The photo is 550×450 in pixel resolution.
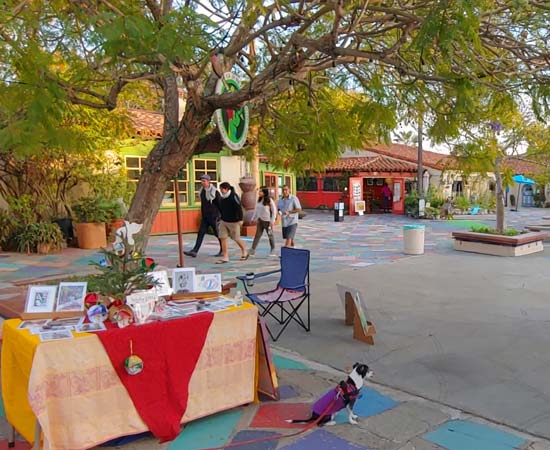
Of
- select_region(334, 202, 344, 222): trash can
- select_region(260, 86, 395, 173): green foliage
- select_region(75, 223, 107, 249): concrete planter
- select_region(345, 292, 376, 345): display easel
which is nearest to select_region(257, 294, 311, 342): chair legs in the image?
select_region(345, 292, 376, 345): display easel

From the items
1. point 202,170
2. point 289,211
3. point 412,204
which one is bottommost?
point 412,204

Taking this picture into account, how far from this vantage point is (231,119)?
5598 mm

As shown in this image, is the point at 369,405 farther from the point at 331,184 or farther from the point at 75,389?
the point at 331,184

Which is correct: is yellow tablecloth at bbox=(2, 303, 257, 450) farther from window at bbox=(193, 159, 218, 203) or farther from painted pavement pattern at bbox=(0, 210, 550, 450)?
window at bbox=(193, 159, 218, 203)

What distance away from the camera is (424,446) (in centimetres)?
345

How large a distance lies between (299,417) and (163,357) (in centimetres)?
112

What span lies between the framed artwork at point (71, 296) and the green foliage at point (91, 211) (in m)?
10.2

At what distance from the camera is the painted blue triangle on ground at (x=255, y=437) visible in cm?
344

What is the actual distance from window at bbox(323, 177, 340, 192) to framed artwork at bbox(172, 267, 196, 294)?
27.9m

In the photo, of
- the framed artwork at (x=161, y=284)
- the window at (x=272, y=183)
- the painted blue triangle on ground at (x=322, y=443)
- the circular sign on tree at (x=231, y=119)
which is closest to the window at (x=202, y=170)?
the window at (x=272, y=183)

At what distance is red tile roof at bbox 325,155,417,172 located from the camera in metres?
30.2

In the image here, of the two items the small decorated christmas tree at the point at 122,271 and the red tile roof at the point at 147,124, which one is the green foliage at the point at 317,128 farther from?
the red tile roof at the point at 147,124

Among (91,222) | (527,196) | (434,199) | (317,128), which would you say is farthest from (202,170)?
(527,196)

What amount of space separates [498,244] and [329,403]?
993cm
